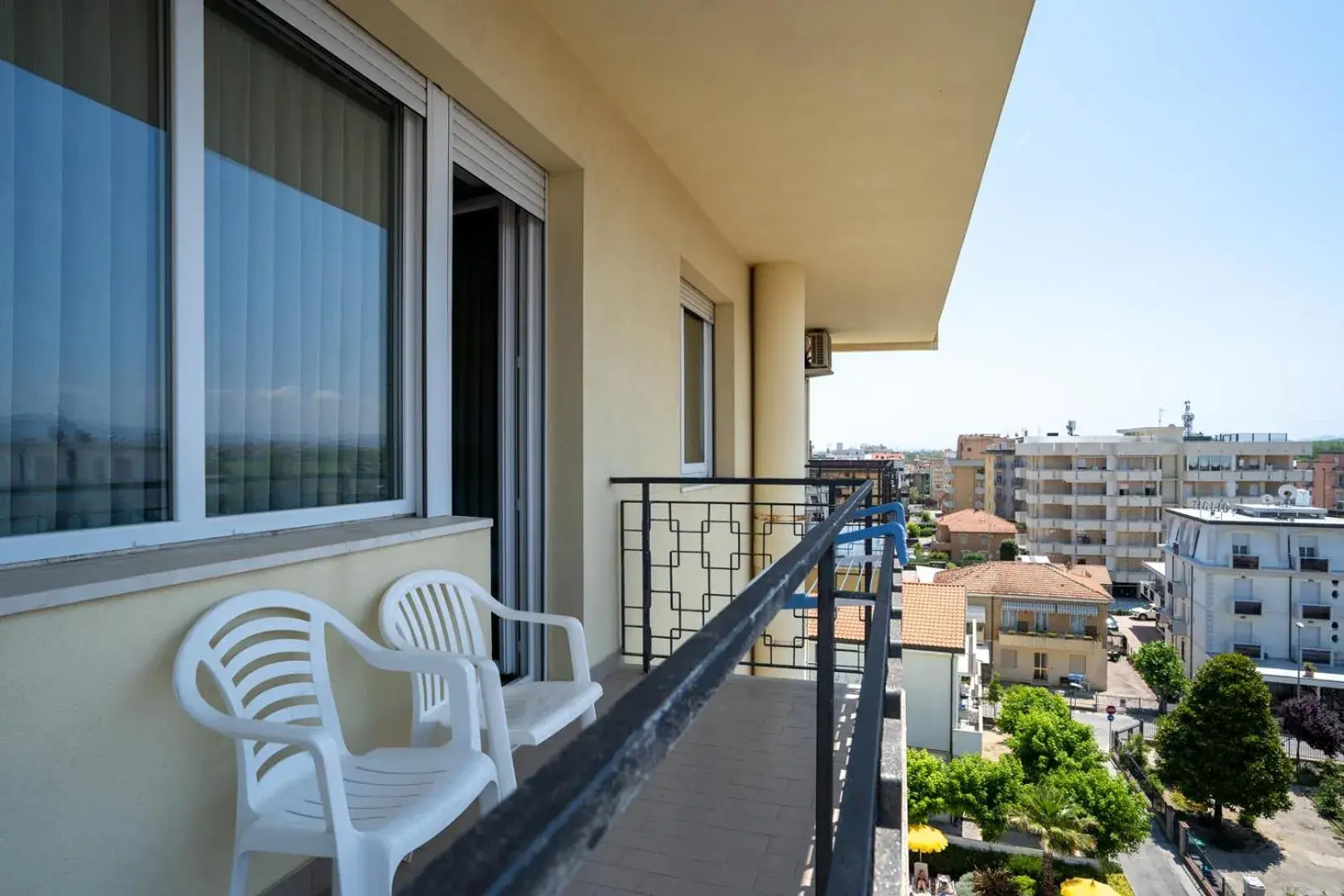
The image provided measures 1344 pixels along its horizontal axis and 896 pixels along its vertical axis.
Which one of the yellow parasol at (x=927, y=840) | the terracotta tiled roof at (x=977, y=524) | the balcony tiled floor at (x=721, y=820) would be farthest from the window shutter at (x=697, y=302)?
the terracotta tiled roof at (x=977, y=524)

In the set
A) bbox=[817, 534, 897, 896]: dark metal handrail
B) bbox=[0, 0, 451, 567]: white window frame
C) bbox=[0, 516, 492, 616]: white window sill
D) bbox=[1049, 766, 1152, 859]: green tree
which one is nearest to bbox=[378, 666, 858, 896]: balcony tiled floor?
bbox=[817, 534, 897, 896]: dark metal handrail

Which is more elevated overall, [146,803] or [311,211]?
A: [311,211]

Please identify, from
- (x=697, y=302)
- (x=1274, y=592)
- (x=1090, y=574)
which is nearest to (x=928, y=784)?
(x=697, y=302)

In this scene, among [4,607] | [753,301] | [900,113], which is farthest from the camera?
[753,301]

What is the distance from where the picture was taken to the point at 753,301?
6.55 metres

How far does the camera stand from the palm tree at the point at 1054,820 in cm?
1488

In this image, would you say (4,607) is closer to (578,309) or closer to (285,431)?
(285,431)

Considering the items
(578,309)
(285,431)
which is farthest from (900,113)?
(285,431)

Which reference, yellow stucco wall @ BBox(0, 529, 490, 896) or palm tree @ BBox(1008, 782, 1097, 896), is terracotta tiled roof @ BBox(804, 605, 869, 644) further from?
palm tree @ BBox(1008, 782, 1097, 896)

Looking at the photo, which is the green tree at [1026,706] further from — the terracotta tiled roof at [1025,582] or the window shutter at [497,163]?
the window shutter at [497,163]

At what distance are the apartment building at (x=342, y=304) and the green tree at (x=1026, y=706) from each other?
60.9 ft

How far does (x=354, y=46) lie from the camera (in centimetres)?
211

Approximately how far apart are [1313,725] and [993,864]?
56.5 feet

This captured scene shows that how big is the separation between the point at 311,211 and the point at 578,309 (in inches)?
51.0
